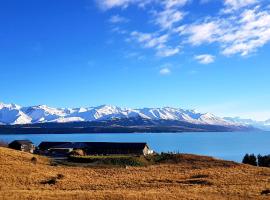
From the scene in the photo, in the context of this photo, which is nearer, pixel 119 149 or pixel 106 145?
pixel 119 149

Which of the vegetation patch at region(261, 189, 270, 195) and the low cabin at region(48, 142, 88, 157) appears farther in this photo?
the low cabin at region(48, 142, 88, 157)

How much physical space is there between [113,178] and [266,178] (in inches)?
853

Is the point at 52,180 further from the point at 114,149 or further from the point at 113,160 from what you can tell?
the point at 114,149

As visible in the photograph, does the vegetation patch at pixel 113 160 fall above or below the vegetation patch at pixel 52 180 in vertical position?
above

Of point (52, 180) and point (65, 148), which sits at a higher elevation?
point (65, 148)

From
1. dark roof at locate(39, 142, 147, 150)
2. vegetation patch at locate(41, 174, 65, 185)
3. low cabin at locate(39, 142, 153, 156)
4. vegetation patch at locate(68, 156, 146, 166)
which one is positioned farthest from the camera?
dark roof at locate(39, 142, 147, 150)

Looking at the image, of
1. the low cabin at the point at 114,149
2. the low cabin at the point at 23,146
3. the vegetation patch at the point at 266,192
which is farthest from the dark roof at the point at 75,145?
the vegetation patch at the point at 266,192

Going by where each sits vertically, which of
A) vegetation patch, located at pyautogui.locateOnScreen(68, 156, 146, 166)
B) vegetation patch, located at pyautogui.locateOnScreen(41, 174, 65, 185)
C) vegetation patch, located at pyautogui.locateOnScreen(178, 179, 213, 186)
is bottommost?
vegetation patch, located at pyautogui.locateOnScreen(178, 179, 213, 186)

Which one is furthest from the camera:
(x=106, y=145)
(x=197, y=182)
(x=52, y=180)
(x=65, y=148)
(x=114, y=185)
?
(x=65, y=148)

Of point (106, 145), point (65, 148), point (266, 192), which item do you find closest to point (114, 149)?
point (106, 145)

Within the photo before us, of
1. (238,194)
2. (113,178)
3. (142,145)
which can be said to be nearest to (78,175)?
(113,178)

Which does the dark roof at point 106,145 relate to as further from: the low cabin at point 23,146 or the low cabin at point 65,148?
the low cabin at point 23,146

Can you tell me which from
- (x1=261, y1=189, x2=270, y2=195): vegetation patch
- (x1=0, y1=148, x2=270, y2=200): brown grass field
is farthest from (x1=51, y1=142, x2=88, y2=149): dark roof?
(x1=261, y1=189, x2=270, y2=195): vegetation patch

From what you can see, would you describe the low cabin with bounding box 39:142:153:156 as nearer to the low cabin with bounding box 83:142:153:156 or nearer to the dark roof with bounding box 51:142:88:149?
the low cabin with bounding box 83:142:153:156
